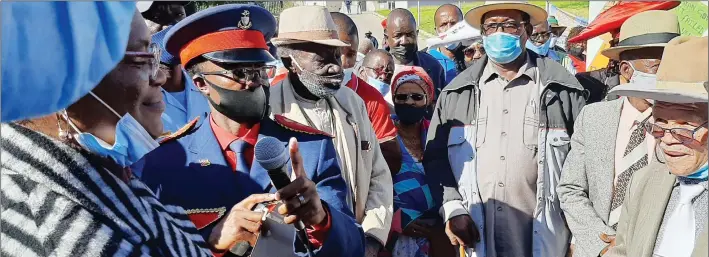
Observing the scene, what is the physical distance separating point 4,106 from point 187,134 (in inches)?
30.2

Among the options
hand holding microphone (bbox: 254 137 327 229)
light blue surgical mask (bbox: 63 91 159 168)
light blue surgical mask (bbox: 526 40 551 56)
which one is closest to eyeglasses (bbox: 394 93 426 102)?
hand holding microphone (bbox: 254 137 327 229)

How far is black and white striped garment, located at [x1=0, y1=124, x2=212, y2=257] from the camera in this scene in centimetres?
184

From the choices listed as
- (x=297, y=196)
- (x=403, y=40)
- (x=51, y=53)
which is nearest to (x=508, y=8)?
(x=403, y=40)

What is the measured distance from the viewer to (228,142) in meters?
2.60

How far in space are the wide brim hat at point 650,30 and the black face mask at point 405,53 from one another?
88.8 inches

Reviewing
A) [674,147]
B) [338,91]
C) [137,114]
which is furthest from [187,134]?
[674,147]

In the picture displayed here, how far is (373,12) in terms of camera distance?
4.60 m

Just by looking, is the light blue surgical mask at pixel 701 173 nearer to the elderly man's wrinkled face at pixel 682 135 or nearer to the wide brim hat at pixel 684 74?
the elderly man's wrinkled face at pixel 682 135

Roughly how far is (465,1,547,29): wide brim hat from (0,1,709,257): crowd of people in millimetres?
16

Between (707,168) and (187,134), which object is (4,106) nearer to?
(187,134)

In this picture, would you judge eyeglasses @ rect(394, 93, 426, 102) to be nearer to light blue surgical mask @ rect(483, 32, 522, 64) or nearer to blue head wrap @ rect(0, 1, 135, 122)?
light blue surgical mask @ rect(483, 32, 522, 64)

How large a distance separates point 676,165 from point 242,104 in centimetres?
154

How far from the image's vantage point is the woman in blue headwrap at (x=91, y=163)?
1.85 metres

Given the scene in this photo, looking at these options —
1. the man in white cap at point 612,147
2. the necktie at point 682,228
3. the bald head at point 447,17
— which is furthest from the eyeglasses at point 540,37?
the necktie at point 682,228
